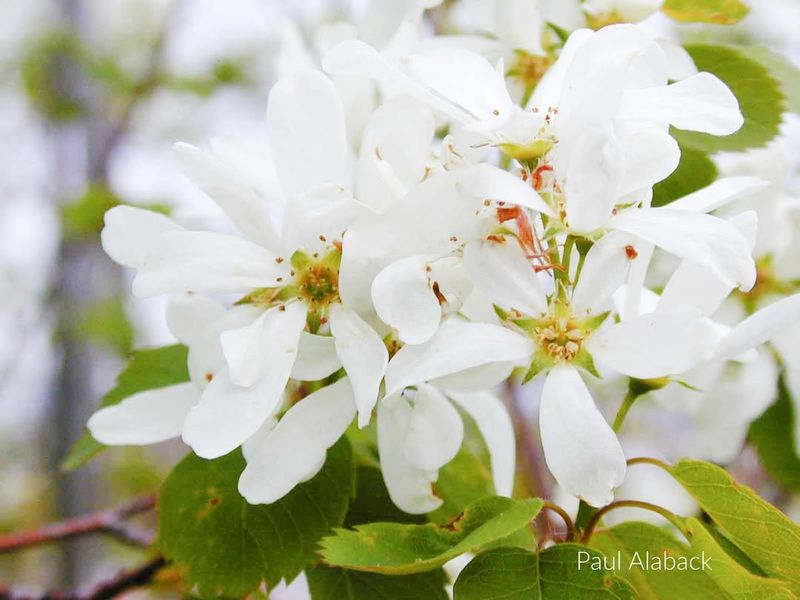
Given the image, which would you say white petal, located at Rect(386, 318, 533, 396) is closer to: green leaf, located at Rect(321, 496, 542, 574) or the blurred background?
green leaf, located at Rect(321, 496, 542, 574)

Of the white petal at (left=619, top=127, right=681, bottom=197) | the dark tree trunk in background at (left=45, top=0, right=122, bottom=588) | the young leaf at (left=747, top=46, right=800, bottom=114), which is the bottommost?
the dark tree trunk in background at (left=45, top=0, right=122, bottom=588)

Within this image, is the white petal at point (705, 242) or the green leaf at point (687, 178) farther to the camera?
the green leaf at point (687, 178)

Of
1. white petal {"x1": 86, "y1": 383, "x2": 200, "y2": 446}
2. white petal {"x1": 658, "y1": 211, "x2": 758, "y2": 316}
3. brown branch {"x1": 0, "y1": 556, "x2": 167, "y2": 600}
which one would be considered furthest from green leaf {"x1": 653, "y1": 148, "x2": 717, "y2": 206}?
brown branch {"x1": 0, "y1": 556, "x2": 167, "y2": 600}

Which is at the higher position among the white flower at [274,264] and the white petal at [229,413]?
the white flower at [274,264]

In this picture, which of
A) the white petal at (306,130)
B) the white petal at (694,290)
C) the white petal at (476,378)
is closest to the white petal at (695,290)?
the white petal at (694,290)

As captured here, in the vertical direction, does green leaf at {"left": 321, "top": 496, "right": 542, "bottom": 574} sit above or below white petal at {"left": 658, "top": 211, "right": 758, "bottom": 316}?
below

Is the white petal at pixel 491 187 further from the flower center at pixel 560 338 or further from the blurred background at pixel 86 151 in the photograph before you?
the blurred background at pixel 86 151
